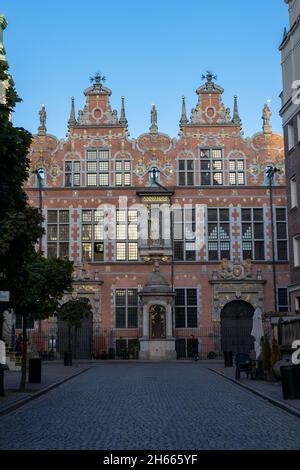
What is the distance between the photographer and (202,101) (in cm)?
4803

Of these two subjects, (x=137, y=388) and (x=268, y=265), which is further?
(x=268, y=265)

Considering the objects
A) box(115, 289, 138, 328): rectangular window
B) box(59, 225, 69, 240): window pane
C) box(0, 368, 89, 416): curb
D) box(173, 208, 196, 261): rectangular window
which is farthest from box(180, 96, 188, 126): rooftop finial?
box(0, 368, 89, 416): curb

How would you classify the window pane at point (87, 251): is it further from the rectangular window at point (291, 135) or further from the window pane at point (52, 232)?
the rectangular window at point (291, 135)

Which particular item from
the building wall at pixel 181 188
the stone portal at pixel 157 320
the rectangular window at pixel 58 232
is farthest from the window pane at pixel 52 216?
the stone portal at pixel 157 320

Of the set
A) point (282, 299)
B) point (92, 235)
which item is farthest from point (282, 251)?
point (92, 235)

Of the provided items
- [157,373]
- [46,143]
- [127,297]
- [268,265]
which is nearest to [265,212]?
[268,265]

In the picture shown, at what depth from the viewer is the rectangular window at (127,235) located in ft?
152

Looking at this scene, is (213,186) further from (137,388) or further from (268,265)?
(137,388)

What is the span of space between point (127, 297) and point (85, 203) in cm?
703

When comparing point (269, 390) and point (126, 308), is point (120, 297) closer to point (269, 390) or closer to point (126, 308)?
point (126, 308)

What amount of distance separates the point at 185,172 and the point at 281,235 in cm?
783

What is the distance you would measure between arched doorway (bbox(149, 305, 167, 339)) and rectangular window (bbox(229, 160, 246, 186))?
10146 mm

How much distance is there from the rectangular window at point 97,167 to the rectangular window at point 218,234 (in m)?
7.61

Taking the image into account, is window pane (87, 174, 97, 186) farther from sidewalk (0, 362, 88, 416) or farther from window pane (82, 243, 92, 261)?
sidewalk (0, 362, 88, 416)
